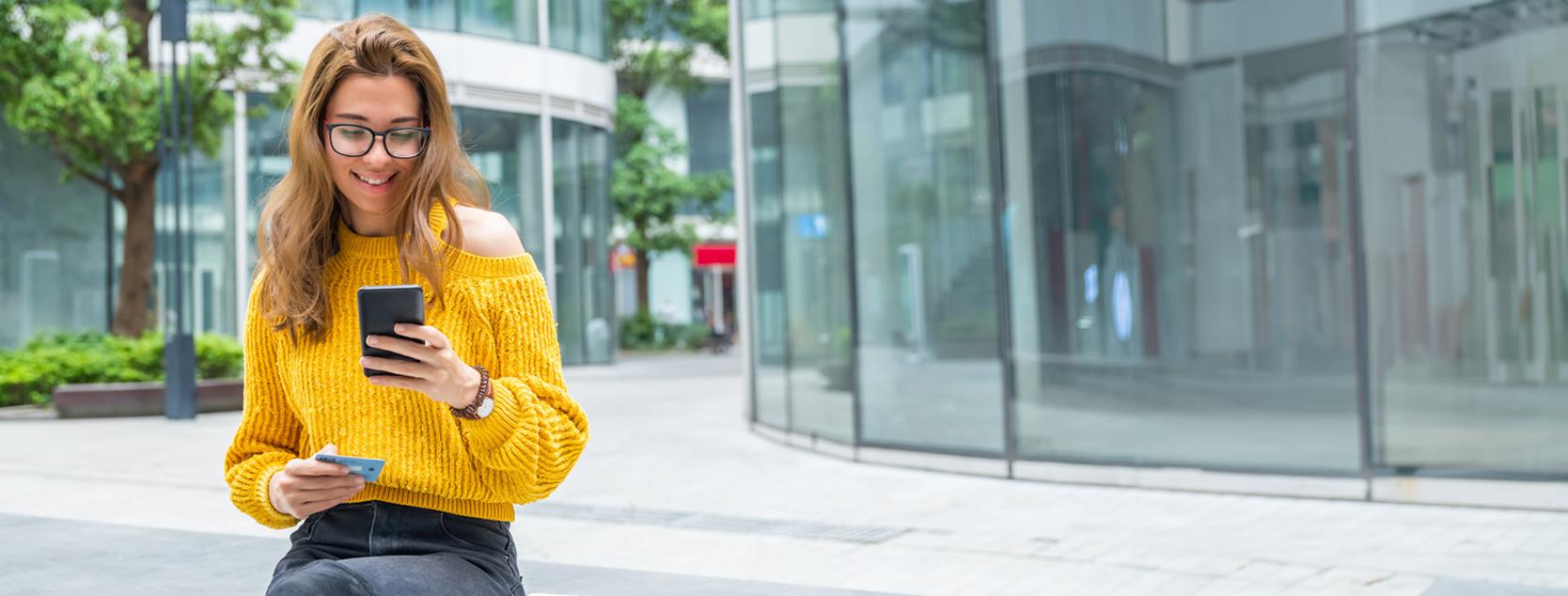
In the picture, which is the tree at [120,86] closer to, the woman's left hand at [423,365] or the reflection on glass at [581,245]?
the reflection on glass at [581,245]

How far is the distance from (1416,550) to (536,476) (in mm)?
5053

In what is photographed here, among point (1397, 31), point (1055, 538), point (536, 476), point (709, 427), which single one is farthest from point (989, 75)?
point (536, 476)

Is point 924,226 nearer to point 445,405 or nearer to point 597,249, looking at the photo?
point 445,405

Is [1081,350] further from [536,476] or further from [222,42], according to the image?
[222,42]

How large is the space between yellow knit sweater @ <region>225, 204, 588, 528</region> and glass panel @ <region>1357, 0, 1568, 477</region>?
6.96m

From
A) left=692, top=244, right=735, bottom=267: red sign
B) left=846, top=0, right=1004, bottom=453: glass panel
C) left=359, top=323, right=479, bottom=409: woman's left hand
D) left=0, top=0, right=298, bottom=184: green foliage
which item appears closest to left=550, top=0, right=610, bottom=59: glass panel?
left=0, top=0, right=298, bottom=184: green foliage

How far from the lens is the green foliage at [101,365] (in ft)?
51.1

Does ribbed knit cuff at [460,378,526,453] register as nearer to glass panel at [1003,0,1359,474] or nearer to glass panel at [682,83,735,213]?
glass panel at [1003,0,1359,474]

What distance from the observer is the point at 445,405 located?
2.20 meters

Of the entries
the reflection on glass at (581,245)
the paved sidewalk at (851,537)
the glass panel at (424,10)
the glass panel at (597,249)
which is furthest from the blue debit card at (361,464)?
the glass panel at (597,249)

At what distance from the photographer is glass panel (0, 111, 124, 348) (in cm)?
2120

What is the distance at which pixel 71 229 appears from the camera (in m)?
21.8

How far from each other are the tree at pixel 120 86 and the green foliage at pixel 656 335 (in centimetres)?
1733

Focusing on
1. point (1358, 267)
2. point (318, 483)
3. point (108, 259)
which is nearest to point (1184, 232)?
point (1358, 267)
